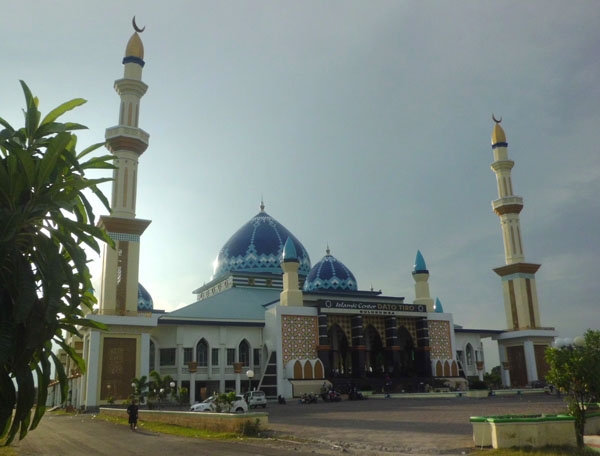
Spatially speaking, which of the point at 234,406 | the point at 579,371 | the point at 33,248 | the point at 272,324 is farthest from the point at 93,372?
the point at 579,371

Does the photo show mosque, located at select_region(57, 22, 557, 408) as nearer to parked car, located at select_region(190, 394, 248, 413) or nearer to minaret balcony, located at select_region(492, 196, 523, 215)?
minaret balcony, located at select_region(492, 196, 523, 215)

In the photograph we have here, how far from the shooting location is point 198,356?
36.6m

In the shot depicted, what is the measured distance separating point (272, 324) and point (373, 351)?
30.1 ft

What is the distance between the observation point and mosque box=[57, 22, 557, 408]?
3130 cm

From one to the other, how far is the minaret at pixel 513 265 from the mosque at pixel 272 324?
0.27 feet

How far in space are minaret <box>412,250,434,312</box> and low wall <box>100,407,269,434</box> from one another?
25.6 m

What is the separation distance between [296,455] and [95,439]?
7.53 meters

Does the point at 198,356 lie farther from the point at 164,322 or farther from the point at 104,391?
the point at 104,391

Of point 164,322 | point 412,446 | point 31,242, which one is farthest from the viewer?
point 164,322

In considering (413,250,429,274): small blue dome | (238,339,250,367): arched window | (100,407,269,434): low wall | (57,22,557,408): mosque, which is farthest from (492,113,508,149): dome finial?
(100,407,269,434): low wall

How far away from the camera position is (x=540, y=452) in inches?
402

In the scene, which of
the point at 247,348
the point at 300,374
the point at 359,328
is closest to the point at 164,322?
the point at 247,348

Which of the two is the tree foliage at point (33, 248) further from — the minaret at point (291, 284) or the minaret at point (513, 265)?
the minaret at point (513, 265)

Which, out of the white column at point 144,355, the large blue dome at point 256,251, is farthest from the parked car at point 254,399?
the large blue dome at point 256,251
